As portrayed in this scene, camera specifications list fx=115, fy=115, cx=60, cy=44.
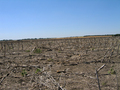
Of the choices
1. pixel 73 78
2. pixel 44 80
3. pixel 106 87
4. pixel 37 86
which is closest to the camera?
pixel 106 87

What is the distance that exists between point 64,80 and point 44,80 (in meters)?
0.61

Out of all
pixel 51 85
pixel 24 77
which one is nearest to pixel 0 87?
pixel 24 77

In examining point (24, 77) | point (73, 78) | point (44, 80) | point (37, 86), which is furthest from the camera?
point (24, 77)

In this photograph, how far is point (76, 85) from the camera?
3.26 m

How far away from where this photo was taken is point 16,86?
3.37 m

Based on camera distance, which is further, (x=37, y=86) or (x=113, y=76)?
(x=113, y=76)

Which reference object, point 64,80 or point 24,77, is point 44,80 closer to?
point 64,80

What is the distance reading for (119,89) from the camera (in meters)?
2.79

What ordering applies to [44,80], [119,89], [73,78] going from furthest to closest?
[73,78] < [44,80] < [119,89]

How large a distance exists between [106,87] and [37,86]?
6.08 ft

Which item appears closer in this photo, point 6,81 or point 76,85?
point 76,85

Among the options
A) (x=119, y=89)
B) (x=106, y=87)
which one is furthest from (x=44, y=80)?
(x=119, y=89)

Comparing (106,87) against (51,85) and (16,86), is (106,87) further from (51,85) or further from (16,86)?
(16,86)

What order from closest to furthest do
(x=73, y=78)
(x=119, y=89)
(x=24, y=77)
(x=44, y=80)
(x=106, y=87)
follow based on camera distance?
1. (x=119, y=89)
2. (x=106, y=87)
3. (x=44, y=80)
4. (x=73, y=78)
5. (x=24, y=77)
